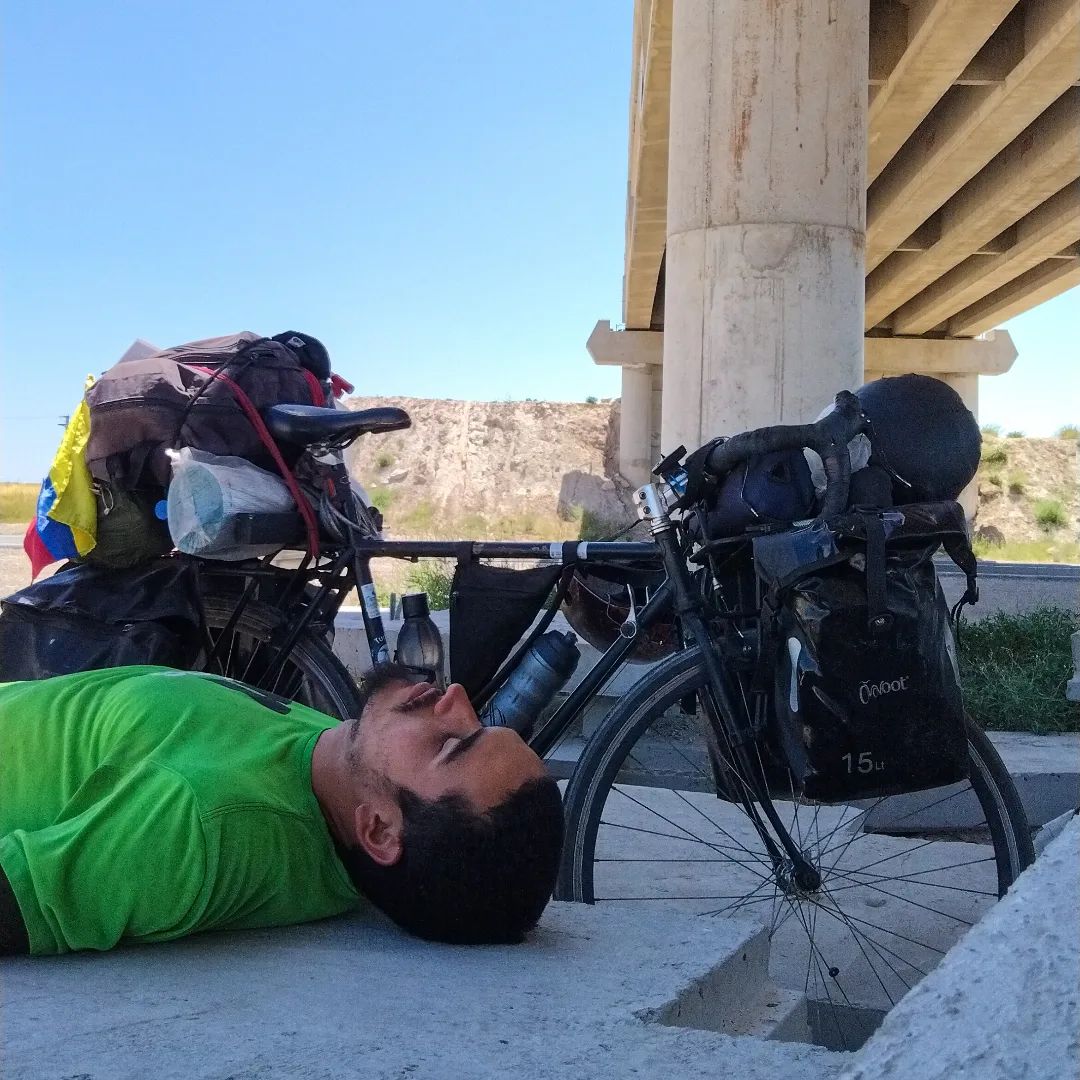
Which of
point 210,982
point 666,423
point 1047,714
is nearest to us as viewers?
point 210,982

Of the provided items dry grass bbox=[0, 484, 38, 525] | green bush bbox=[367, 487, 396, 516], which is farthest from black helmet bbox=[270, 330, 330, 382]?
green bush bbox=[367, 487, 396, 516]

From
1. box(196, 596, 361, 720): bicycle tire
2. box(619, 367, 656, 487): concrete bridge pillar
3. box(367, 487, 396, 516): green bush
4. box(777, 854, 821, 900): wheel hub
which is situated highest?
box(619, 367, 656, 487): concrete bridge pillar

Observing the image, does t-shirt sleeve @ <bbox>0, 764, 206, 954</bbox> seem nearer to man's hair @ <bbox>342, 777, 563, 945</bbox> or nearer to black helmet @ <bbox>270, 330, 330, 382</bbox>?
man's hair @ <bbox>342, 777, 563, 945</bbox>

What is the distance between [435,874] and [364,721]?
316 mm

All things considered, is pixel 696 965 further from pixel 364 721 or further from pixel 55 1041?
pixel 55 1041

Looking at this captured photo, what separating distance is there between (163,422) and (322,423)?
497 millimetres

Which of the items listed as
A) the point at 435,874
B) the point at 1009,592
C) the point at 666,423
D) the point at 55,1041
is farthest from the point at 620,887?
the point at 1009,592

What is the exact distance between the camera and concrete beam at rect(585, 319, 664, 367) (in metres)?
31.1

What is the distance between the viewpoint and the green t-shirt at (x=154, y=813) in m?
1.95

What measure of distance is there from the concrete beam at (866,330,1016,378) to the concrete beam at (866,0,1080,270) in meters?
12.1

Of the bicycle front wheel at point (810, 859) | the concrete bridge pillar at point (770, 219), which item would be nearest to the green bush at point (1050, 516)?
the concrete bridge pillar at point (770, 219)

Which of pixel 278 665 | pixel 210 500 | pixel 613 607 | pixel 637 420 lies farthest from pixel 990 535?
pixel 210 500

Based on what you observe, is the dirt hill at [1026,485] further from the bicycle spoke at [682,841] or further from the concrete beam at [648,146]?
the bicycle spoke at [682,841]

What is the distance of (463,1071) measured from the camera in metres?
1.67
